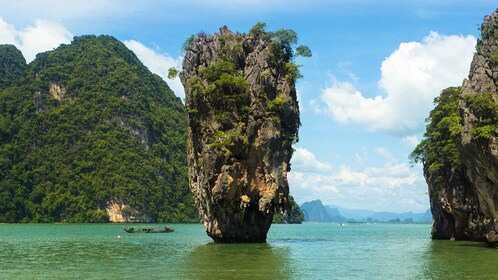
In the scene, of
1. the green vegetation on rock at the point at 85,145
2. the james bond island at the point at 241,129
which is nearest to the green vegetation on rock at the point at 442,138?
the james bond island at the point at 241,129

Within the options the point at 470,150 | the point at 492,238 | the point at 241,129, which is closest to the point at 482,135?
the point at 470,150

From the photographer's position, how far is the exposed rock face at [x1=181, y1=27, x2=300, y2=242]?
44.5 metres

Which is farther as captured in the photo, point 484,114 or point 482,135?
point 484,114

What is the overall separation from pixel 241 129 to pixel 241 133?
0.32 metres

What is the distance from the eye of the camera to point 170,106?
614 feet

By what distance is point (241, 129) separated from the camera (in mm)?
45000

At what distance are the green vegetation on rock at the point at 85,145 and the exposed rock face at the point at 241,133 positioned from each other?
291ft

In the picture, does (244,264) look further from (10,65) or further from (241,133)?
(10,65)

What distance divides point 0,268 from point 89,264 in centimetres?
453

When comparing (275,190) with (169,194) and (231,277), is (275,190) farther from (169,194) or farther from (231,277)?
(169,194)

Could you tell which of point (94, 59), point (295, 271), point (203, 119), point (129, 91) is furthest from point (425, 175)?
point (94, 59)

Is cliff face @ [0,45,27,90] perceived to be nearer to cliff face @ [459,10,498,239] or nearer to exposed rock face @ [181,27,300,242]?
exposed rock face @ [181,27,300,242]

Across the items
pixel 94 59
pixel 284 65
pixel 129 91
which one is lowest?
pixel 284 65

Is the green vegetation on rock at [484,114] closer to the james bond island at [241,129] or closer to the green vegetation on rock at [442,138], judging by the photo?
the green vegetation on rock at [442,138]
